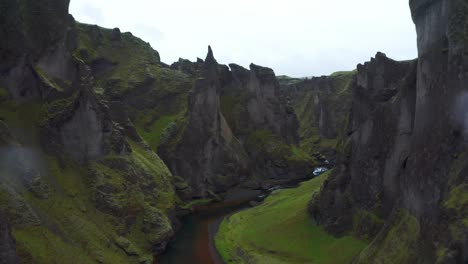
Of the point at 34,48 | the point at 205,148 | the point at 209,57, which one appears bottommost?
the point at 205,148

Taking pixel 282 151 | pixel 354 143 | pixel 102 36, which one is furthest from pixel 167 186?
pixel 102 36

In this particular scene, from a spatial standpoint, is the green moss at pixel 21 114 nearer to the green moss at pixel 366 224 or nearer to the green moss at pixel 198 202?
the green moss at pixel 198 202

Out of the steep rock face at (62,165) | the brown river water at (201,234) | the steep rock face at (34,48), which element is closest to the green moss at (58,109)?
the steep rock face at (62,165)

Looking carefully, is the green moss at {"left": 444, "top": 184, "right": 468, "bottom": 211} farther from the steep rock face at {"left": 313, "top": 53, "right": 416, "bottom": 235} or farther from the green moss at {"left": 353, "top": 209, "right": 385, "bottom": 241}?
the green moss at {"left": 353, "top": 209, "right": 385, "bottom": 241}

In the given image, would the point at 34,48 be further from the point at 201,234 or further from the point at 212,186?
the point at 212,186

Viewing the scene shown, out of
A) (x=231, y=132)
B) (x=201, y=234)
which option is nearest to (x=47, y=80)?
(x=201, y=234)

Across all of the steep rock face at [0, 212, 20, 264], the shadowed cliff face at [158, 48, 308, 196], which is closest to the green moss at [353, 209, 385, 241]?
the steep rock face at [0, 212, 20, 264]

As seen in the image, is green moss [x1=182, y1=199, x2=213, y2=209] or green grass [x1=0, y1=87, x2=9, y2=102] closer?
green grass [x1=0, y1=87, x2=9, y2=102]
